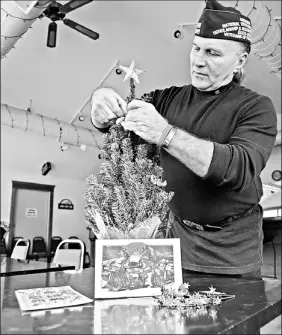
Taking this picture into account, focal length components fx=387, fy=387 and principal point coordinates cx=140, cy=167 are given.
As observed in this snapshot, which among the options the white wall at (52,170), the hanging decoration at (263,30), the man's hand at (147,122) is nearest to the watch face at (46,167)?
the white wall at (52,170)

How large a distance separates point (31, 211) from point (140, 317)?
357 inches

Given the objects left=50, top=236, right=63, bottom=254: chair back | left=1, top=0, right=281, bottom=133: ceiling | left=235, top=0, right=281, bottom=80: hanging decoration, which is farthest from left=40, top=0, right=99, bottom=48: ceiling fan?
left=50, top=236, right=63, bottom=254: chair back

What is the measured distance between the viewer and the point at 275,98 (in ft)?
24.5

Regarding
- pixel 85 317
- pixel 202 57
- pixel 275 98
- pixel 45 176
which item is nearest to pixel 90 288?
pixel 85 317

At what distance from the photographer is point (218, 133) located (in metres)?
1.11

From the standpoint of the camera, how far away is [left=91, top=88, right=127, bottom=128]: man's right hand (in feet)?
3.10

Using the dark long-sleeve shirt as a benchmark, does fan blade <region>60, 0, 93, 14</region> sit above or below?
above

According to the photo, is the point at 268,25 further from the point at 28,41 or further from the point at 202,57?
the point at 28,41

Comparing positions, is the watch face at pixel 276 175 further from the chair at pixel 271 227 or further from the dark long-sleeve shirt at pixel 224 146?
the dark long-sleeve shirt at pixel 224 146

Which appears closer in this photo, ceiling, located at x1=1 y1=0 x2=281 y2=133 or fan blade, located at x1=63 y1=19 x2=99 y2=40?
fan blade, located at x1=63 y1=19 x2=99 y2=40

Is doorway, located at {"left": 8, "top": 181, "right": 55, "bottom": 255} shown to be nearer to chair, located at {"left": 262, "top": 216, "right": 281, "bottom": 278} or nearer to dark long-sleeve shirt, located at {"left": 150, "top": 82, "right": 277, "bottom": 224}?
chair, located at {"left": 262, "top": 216, "right": 281, "bottom": 278}

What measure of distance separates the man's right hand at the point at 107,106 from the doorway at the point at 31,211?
818 cm

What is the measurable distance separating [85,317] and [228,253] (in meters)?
0.61

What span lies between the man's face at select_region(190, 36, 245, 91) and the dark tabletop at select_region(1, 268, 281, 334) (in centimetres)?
62
